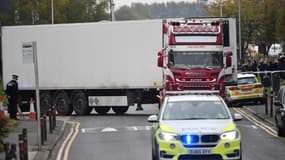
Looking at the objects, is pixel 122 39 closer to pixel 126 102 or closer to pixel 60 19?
pixel 126 102

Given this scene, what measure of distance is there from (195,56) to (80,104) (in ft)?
25.8

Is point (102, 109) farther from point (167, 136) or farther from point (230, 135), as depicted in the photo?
point (230, 135)

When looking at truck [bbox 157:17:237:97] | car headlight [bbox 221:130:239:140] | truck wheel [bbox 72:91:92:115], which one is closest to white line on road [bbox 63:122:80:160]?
truck [bbox 157:17:237:97]

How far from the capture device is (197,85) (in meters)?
28.8

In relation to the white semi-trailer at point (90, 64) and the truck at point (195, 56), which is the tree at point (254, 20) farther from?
the truck at point (195, 56)

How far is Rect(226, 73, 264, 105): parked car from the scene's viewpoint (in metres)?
37.0

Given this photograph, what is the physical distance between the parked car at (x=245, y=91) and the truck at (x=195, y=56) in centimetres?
790

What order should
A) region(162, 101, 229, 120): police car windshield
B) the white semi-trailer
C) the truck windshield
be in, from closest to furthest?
1. region(162, 101, 229, 120): police car windshield
2. the truck windshield
3. the white semi-trailer

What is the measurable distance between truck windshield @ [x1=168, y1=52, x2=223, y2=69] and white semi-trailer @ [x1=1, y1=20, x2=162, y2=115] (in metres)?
3.41

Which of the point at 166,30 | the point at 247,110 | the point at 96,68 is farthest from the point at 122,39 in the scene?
the point at 247,110

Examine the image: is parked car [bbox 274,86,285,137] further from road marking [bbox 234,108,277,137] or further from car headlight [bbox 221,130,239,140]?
car headlight [bbox 221,130,239,140]

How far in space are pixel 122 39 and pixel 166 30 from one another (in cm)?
433

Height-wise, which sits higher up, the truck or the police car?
the truck

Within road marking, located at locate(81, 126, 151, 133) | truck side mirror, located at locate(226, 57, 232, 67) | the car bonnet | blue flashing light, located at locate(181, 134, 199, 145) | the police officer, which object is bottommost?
road marking, located at locate(81, 126, 151, 133)
